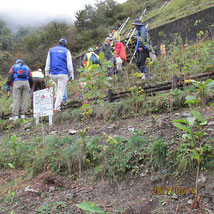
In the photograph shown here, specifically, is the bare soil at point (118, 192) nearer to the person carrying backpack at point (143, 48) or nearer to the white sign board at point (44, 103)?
the white sign board at point (44, 103)

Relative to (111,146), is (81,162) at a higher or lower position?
lower

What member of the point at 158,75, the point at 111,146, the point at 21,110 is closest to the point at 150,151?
the point at 111,146

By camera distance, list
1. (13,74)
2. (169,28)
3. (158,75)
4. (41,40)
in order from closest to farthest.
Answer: (158,75) → (13,74) → (169,28) → (41,40)

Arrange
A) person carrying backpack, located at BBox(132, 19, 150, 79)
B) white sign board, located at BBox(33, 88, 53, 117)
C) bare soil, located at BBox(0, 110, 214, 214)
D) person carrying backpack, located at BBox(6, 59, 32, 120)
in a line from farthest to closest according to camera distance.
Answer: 1. person carrying backpack, located at BBox(6, 59, 32, 120)
2. person carrying backpack, located at BBox(132, 19, 150, 79)
3. white sign board, located at BBox(33, 88, 53, 117)
4. bare soil, located at BBox(0, 110, 214, 214)

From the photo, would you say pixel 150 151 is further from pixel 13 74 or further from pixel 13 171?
pixel 13 74

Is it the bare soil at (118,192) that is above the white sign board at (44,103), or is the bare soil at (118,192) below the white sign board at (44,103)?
below

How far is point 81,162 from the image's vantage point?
3104mm

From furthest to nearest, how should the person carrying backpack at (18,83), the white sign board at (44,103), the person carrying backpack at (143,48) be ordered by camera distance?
1. the person carrying backpack at (18,83)
2. the person carrying backpack at (143,48)
3. the white sign board at (44,103)

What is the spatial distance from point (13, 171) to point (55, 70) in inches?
120

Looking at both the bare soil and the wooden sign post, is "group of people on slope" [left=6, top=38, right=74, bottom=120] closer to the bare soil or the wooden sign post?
the wooden sign post
